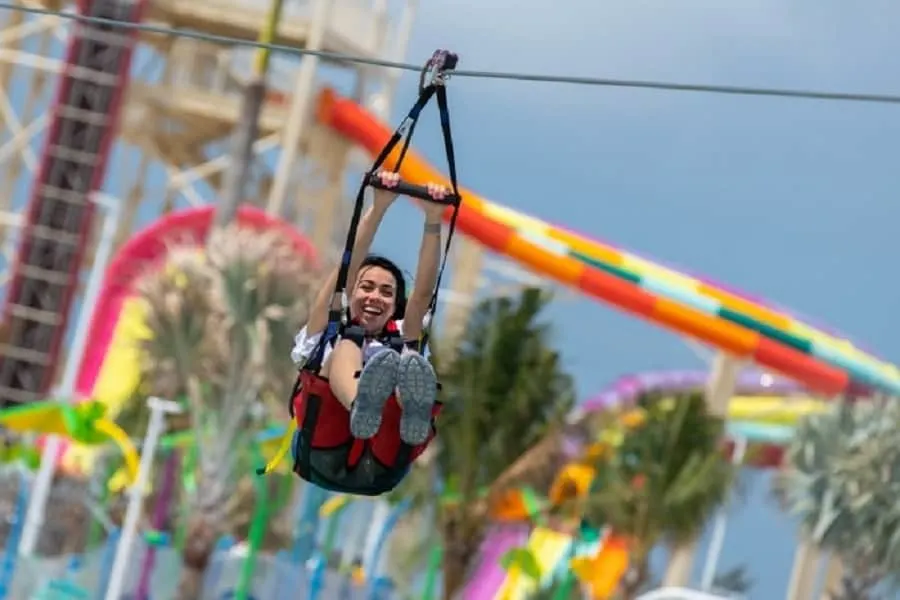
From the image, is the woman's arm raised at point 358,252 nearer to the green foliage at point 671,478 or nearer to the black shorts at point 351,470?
the black shorts at point 351,470

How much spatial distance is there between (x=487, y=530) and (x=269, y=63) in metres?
14.3

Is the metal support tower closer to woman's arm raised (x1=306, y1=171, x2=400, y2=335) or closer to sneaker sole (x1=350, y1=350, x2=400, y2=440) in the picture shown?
woman's arm raised (x1=306, y1=171, x2=400, y2=335)

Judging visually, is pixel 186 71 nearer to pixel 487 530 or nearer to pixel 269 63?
pixel 269 63

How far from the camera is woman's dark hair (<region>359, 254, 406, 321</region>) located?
10438mm

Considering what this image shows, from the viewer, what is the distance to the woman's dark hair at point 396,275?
34.2 feet

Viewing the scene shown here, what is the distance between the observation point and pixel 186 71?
47.6m

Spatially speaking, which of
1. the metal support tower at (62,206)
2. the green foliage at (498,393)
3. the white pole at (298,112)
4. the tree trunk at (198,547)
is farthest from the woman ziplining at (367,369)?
the metal support tower at (62,206)

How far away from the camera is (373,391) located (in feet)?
32.2

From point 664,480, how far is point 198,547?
21.9ft

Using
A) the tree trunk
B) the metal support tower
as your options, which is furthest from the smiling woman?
the metal support tower

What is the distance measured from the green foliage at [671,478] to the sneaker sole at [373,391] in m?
21.6

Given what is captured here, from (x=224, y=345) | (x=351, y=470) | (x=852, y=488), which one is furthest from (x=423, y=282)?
(x=852, y=488)

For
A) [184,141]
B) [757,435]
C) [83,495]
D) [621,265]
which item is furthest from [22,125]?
[757,435]

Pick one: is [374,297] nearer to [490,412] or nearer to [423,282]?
[423,282]
